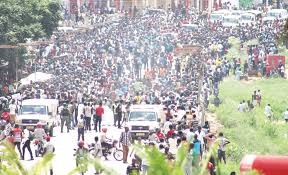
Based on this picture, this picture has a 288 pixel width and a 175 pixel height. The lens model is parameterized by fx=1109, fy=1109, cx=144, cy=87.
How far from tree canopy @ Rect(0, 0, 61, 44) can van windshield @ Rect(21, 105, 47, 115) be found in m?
10.5

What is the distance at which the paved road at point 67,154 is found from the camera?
1093 inches

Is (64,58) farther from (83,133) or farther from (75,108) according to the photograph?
(83,133)

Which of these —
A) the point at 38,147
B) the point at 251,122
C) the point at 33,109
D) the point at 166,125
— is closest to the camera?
the point at 38,147

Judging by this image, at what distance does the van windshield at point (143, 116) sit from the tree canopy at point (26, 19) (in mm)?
12529

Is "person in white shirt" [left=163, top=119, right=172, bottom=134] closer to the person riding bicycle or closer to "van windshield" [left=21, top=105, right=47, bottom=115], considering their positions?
the person riding bicycle

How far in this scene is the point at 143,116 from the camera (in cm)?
3288

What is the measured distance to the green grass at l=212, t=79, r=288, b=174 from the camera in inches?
1257

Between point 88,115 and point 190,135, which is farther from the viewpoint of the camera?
point 88,115

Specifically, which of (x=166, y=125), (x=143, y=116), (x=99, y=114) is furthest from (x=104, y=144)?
(x=99, y=114)

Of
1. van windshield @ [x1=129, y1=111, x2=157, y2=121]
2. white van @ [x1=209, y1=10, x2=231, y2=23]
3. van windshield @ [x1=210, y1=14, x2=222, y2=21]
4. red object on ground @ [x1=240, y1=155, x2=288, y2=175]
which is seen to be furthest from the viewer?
van windshield @ [x1=210, y1=14, x2=222, y2=21]

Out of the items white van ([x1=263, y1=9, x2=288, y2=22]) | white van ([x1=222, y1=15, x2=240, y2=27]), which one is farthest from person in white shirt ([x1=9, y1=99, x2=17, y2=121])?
white van ([x1=263, y1=9, x2=288, y2=22])

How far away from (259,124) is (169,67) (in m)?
15.3

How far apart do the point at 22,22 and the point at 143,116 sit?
16.0 m

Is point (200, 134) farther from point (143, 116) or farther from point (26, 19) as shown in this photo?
point (26, 19)
